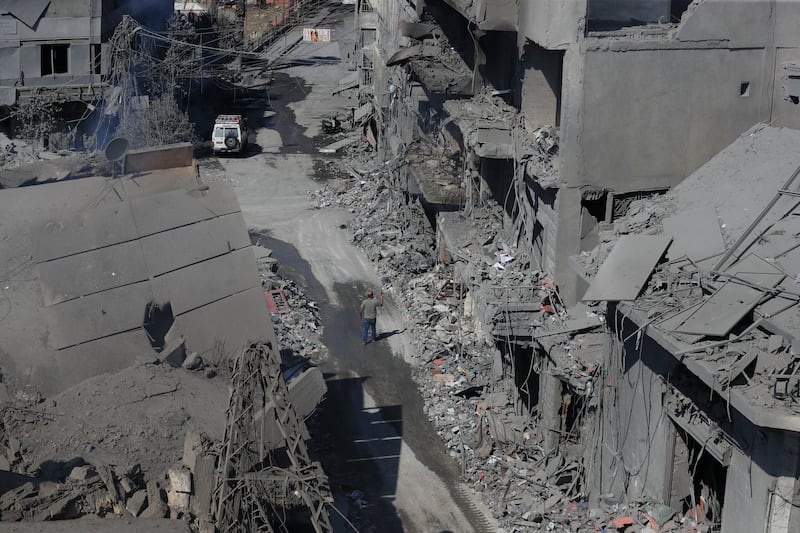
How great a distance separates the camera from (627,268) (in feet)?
51.3

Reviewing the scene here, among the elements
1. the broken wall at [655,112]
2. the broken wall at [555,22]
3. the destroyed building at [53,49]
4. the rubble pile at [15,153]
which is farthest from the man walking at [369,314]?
the destroyed building at [53,49]

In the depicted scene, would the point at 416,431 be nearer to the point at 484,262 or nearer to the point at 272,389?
the point at 484,262

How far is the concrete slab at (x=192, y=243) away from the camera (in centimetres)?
1827

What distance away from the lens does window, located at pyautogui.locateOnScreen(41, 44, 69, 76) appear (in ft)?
129

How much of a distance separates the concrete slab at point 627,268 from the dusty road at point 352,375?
527 cm

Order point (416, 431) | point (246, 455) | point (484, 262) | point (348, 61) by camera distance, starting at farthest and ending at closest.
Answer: point (348, 61)
point (484, 262)
point (416, 431)
point (246, 455)

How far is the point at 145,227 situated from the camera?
1841 centimetres

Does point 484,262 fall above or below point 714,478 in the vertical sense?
above

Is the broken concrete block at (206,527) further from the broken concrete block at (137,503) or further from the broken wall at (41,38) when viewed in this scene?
the broken wall at (41,38)

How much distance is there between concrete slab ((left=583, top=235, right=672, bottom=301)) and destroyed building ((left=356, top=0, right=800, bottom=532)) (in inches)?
2.0

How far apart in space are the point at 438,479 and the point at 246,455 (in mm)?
7332

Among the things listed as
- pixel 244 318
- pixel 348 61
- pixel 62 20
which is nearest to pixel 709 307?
pixel 244 318

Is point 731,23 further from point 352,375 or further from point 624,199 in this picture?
point 352,375

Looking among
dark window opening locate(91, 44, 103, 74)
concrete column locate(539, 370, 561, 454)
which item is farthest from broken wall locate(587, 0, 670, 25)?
dark window opening locate(91, 44, 103, 74)
